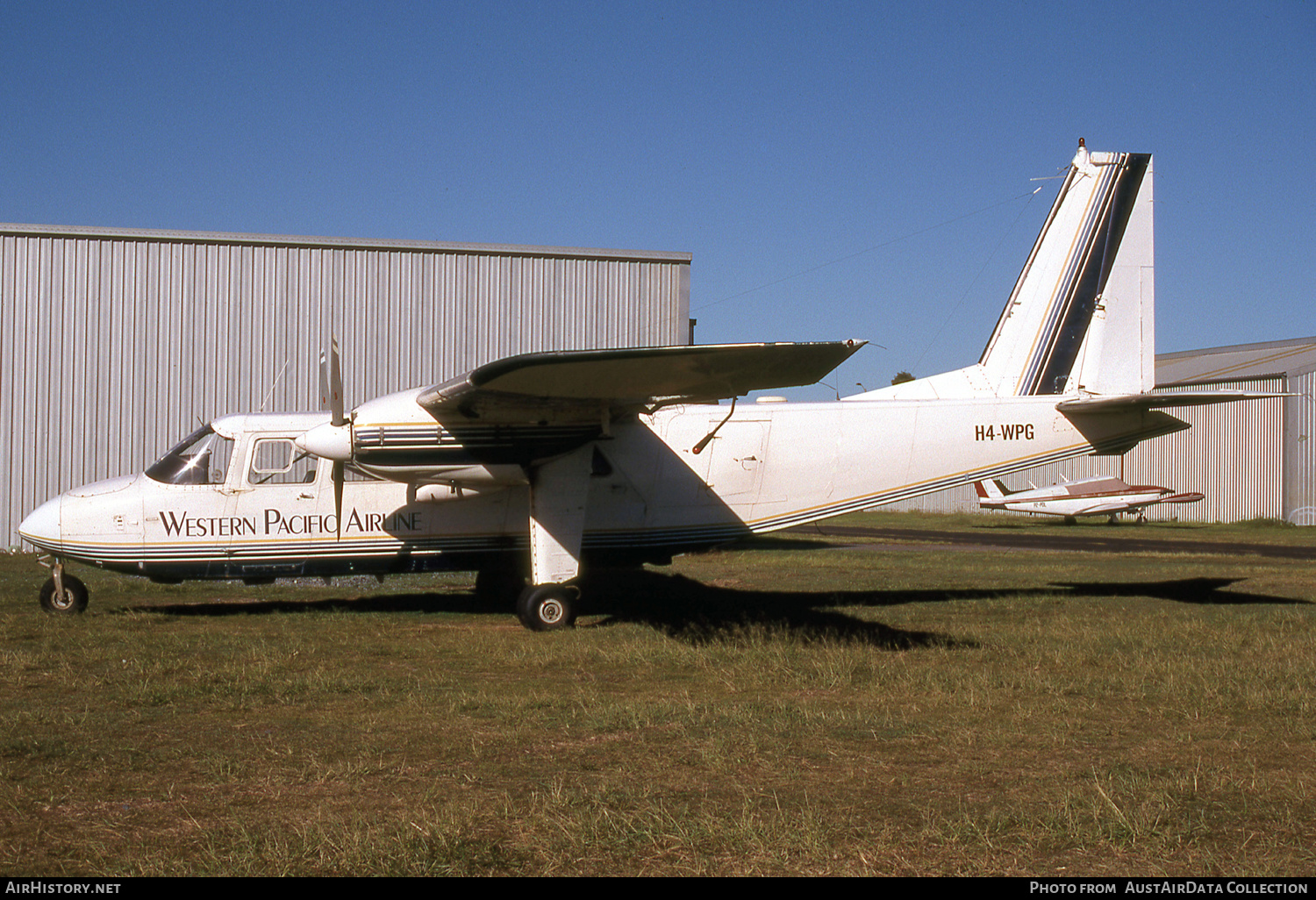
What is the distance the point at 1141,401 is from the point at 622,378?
6777 millimetres

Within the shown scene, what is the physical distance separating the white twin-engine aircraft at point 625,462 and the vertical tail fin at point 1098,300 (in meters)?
0.02

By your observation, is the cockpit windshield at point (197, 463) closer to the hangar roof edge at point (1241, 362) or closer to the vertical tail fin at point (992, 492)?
the vertical tail fin at point (992, 492)

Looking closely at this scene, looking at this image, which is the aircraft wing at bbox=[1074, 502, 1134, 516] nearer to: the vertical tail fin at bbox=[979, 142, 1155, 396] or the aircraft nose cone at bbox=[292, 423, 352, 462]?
the vertical tail fin at bbox=[979, 142, 1155, 396]

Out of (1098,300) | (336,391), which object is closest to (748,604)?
(1098,300)

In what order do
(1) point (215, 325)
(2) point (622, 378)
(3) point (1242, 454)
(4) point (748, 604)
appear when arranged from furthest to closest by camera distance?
(3) point (1242, 454) → (1) point (215, 325) → (4) point (748, 604) → (2) point (622, 378)

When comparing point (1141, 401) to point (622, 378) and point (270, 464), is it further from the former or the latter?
point (270, 464)

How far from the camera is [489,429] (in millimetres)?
10898

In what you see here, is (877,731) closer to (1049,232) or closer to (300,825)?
(300,825)

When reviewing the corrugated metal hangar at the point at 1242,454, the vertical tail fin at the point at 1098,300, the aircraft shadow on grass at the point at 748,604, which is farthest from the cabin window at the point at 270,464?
the corrugated metal hangar at the point at 1242,454

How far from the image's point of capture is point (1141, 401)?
12.5 meters

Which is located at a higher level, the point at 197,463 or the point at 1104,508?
the point at 197,463

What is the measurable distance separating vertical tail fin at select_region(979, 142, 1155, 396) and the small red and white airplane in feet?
75.1

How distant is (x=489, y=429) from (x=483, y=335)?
39.8ft

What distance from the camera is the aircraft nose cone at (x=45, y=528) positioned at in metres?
11.8
